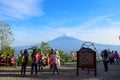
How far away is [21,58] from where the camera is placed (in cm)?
2336

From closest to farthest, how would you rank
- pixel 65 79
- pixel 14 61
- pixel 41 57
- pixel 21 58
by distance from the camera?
pixel 65 79 < pixel 21 58 < pixel 41 57 < pixel 14 61

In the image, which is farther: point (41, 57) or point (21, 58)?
point (41, 57)

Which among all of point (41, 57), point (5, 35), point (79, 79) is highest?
point (5, 35)

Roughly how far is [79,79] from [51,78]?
180 cm

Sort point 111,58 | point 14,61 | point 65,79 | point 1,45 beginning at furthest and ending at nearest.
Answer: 1. point 1,45
2. point 111,58
3. point 14,61
4. point 65,79

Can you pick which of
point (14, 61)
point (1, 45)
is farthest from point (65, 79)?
point (1, 45)

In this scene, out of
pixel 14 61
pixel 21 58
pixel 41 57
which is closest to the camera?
pixel 21 58

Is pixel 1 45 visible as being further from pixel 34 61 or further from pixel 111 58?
pixel 34 61

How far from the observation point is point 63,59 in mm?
39938

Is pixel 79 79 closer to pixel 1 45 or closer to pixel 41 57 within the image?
pixel 41 57

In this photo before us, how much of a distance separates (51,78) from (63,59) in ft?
60.4

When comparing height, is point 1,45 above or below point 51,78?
above

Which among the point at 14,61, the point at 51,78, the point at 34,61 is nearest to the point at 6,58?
the point at 14,61

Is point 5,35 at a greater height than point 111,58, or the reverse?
point 5,35
